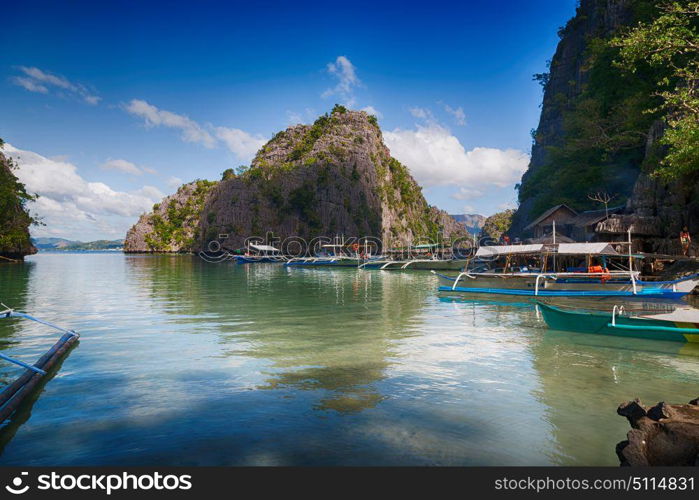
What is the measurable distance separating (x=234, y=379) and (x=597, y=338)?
1075 centimetres

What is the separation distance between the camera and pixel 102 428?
682 centimetres

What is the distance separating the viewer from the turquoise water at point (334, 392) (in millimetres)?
6098

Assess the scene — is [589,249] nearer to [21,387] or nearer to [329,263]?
[21,387]

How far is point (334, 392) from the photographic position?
855cm

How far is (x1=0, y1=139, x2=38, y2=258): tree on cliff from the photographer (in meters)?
58.0

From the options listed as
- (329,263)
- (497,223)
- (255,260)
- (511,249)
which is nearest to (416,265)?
(329,263)

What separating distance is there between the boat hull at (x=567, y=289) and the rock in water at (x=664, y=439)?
17552 millimetres

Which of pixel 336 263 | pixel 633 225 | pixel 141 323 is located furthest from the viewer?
pixel 336 263

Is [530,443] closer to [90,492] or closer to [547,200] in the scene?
[90,492]

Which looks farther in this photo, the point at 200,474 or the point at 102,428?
the point at 102,428

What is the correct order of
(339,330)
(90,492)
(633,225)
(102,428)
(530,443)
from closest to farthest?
(90,492), (530,443), (102,428), (339,330), (633,225)

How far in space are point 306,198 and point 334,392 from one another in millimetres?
104891

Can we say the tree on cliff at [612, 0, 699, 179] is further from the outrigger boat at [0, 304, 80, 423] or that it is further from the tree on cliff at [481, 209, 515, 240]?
the tree on cliff at [481, 209, 515, 240]

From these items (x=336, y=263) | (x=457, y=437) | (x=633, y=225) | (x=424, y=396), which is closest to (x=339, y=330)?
(x=424, y=396)
